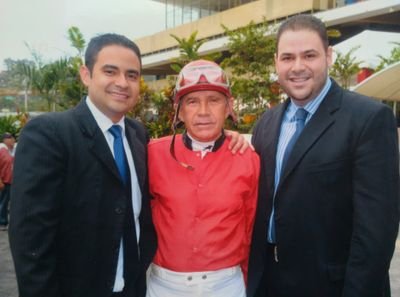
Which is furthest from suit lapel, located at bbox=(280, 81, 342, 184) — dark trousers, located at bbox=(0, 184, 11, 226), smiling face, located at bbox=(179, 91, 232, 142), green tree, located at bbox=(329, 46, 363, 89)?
green tree, located at bbox=(329, 46, 363, 89)

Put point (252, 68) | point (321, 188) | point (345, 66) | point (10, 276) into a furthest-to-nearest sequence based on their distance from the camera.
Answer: point (345, 66), point (252, 68), point (10, 276), point (321, 188)

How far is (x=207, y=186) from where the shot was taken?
8.91ft

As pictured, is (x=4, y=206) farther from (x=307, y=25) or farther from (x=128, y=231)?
(x=307, y=25)

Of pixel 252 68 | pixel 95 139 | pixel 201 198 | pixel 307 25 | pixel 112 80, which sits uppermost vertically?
pixel 252 68

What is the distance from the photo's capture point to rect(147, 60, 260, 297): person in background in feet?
8.74

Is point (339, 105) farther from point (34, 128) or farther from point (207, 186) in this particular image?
point (34, 128)

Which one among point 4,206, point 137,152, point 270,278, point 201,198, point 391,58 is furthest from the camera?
point 391,58

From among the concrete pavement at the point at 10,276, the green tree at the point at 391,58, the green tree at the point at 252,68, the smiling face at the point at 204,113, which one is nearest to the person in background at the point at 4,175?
the concrete pavement at the point at 10,276

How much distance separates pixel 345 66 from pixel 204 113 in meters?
13.4

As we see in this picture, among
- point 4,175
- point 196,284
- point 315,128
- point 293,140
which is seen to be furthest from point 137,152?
point 4,175

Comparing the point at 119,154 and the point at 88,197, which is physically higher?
the point at 119,154

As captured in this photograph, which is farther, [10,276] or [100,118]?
[10,276]

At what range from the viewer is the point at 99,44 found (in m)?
2.65

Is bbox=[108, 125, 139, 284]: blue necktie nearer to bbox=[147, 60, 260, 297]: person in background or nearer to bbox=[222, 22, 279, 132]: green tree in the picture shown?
bbox=[147, 60, 260, 297]: person in background
